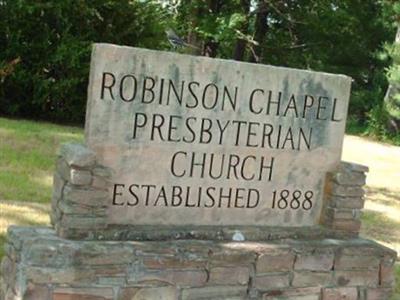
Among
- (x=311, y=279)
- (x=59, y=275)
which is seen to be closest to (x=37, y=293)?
(x=59, y=275)

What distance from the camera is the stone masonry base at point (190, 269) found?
3854mm

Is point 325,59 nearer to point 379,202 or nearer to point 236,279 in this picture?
point 379,202

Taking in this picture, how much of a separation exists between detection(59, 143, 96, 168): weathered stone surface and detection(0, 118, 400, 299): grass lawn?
1.40 metres

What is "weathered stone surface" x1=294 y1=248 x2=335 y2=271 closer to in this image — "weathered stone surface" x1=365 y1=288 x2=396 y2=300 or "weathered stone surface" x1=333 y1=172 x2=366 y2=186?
"weathered stone surface" x1=365 y1=288 x2=396 y2=300

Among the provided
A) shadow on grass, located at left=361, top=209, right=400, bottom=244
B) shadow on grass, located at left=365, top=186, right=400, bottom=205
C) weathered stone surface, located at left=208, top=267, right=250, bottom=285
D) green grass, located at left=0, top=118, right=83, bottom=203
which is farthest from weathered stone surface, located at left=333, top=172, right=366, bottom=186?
shadow on grass, located at left=365, top=186, right=400, bottom=205

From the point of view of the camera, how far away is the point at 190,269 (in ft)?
13.6

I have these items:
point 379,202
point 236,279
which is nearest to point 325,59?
point 379,202

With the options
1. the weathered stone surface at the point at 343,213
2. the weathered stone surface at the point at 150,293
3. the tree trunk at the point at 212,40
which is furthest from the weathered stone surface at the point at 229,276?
the tree trunk at the point at 212,40

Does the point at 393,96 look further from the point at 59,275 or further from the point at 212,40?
the point at 59,275

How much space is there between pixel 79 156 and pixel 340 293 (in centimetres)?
201

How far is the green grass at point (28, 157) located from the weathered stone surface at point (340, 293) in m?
3.18

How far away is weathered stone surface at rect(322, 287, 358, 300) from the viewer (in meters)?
4.58

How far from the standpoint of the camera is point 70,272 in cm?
386

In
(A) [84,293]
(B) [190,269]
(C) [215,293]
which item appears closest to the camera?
(A) [84,293]
